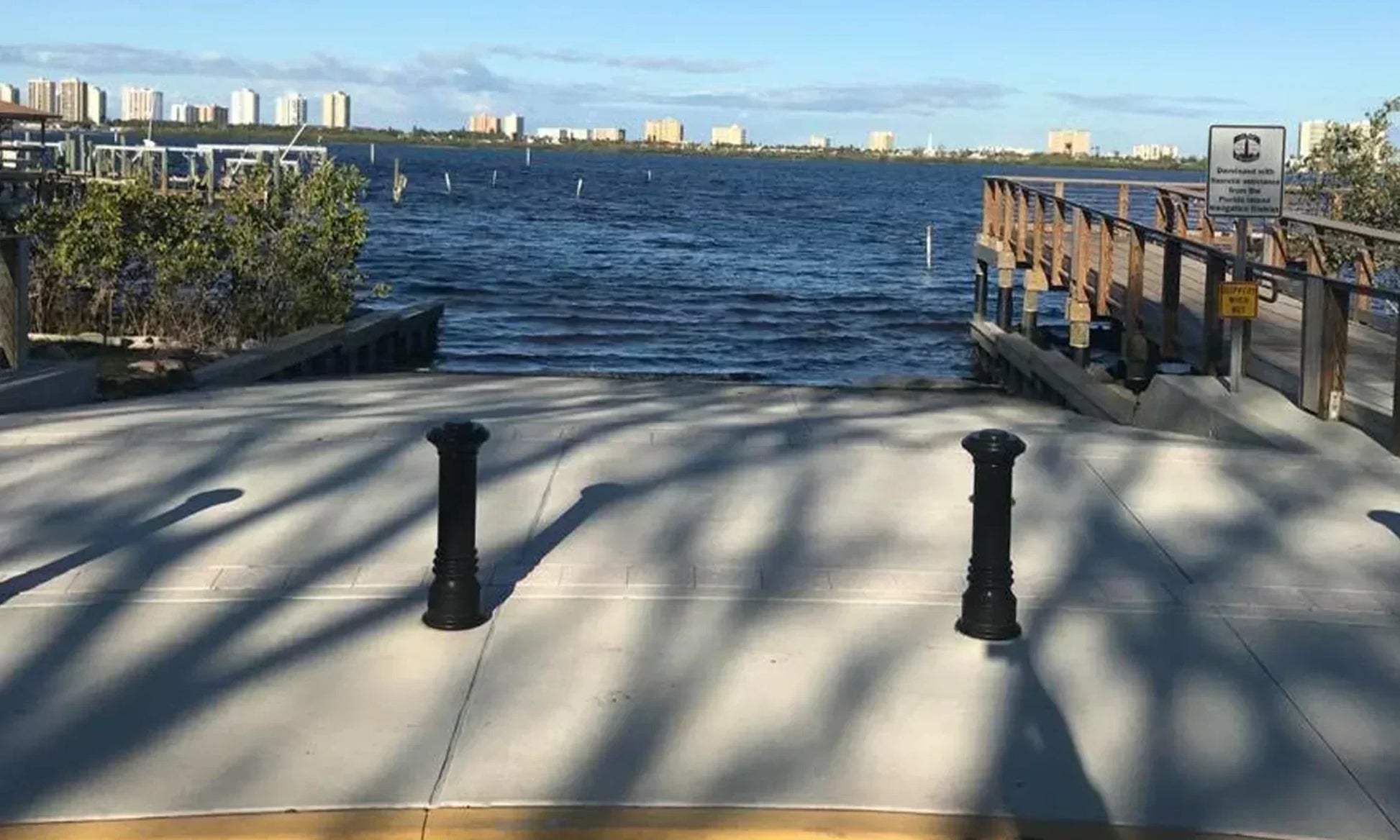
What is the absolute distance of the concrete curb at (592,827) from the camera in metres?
4.80

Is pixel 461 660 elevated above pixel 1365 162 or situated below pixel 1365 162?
below

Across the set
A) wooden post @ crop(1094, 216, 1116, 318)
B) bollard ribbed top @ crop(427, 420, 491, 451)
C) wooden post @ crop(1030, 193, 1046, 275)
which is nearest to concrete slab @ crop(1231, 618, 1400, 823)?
bollard ribbed top @ crop(427, 420, 491, 451)

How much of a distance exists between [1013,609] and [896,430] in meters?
4.30

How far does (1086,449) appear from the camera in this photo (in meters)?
10.1

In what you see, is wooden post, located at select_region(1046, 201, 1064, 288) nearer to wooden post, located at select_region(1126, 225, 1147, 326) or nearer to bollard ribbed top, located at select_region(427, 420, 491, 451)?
wooden post, located at select_region(1126, 225, 1147, 326)

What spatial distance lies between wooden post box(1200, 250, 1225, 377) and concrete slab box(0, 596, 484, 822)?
8426 millimetres

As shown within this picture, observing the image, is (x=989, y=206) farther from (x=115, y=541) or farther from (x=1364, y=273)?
(x=115, y=541)

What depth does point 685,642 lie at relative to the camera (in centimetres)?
647

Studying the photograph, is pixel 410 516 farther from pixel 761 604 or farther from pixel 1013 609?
pixel 1013 609

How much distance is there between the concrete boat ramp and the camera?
16.6ft

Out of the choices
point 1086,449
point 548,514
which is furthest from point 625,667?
point 1086,449

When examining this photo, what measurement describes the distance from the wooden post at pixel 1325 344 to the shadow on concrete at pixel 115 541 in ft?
21.7

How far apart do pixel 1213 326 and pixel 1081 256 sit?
6.25m

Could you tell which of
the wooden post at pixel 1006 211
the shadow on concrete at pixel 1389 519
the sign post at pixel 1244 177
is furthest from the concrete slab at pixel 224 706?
the wooden post at pixel 1006 211
